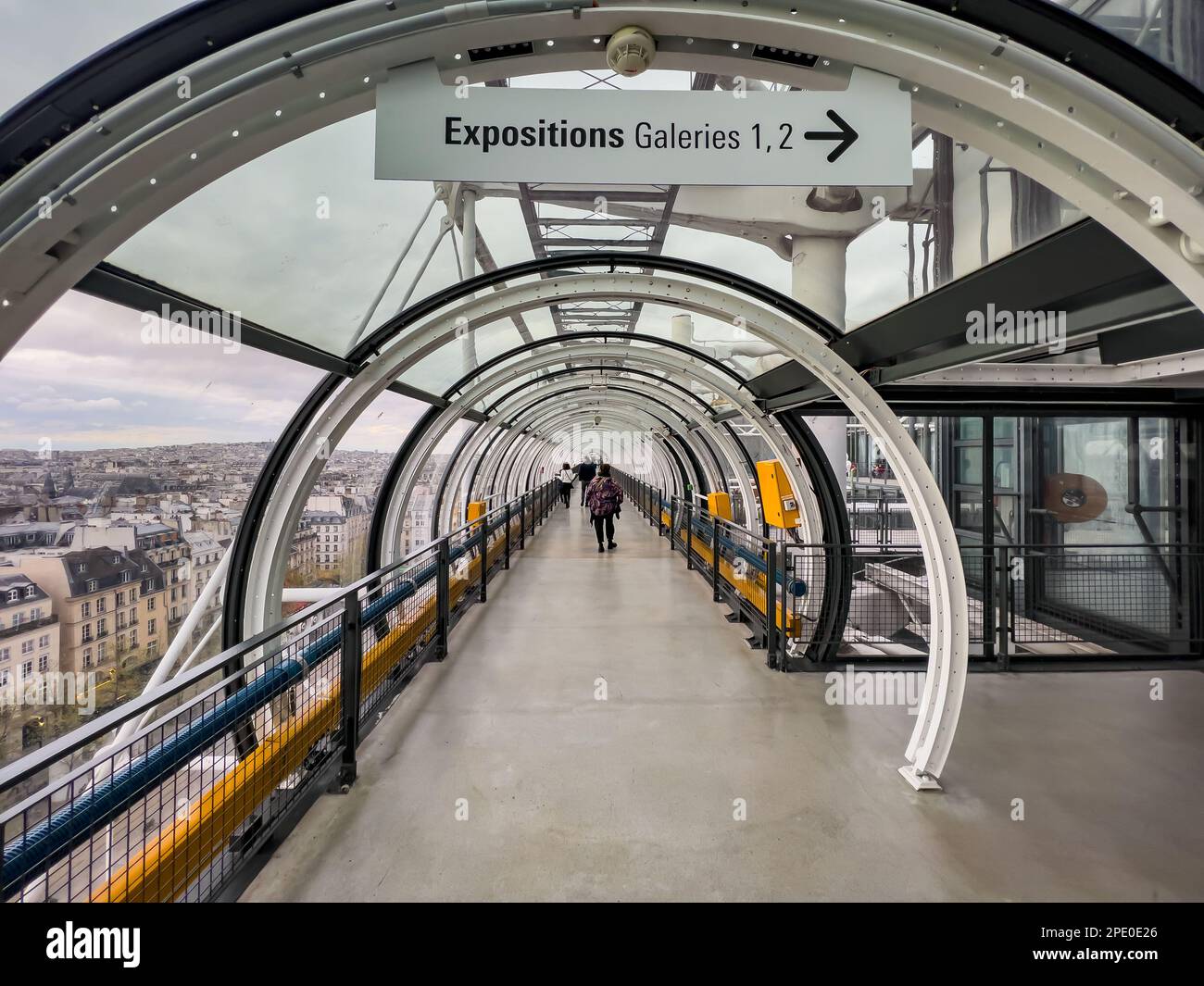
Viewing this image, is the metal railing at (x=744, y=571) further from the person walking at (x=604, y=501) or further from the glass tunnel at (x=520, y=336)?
the person walking at (x=604, y=501)

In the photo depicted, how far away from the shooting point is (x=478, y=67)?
6.40 feet

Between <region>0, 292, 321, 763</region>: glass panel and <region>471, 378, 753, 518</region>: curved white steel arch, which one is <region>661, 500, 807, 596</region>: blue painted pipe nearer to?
<region>471, 378, 753, 518</region>: curved white steel arch

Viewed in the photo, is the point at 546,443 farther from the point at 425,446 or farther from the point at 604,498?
the point at 425,446

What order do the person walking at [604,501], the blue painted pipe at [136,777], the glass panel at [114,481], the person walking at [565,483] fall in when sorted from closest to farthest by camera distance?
the blue painted pipe at [136,777]
the glass panel at [114,481]
the person walking at [604,501]
the person walking at [565,483]

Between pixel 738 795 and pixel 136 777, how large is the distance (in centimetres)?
Result: 292

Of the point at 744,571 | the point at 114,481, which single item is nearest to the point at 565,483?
the point at 744,571

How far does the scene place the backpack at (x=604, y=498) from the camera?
12.7m

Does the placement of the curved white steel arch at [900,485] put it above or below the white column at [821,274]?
below

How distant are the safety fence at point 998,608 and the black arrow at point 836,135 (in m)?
4.08

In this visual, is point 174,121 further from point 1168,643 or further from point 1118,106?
point 1168,643

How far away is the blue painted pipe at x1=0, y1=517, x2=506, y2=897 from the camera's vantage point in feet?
5.76

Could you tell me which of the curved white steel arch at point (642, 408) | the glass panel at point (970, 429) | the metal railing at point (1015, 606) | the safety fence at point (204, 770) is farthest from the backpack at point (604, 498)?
the safety fence at point (204, 770)

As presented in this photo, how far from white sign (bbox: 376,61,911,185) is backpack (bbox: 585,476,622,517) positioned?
10946mm
